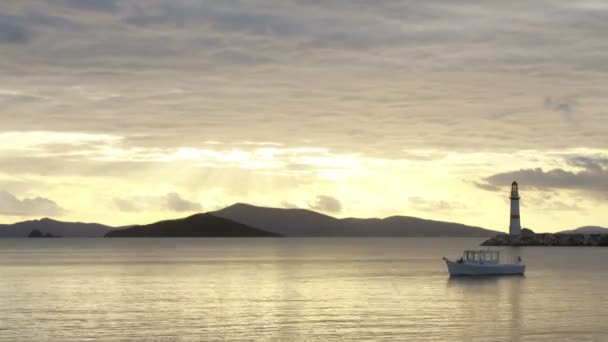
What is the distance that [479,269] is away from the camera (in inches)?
4493

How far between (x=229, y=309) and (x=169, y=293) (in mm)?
18493

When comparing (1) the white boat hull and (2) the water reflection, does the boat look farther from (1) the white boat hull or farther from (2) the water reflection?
(2) the water reflection

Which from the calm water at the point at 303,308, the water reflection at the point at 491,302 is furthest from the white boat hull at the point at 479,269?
the calm water at the point at 303,308

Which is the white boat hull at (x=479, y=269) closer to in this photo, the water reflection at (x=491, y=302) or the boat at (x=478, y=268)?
the boat at (x=478, y=268)

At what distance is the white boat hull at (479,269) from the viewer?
370ft

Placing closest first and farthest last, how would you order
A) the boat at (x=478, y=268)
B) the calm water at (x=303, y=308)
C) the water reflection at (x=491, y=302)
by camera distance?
the calm water at (x=303, y=308) → the water reflection at (x=491, y=302) → the boat at (x=478, y=268)

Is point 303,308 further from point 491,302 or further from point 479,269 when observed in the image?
point 479,269

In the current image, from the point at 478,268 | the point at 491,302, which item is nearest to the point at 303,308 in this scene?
the point at 491,302

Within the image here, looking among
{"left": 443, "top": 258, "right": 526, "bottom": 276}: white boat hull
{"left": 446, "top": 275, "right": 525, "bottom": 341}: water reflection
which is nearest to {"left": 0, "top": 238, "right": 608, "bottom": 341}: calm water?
{"left": 446, "top": 275, "right": 525, "bottom": 341}: water reflection

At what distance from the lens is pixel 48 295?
273ft

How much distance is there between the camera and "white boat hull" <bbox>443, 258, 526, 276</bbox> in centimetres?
11269

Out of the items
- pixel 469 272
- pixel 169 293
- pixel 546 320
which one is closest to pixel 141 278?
pixel 169 293

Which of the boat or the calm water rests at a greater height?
the boat

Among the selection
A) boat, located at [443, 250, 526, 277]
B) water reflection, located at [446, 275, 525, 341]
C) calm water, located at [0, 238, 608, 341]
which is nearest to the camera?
calm water, located at [0, 238, 608, 341]
